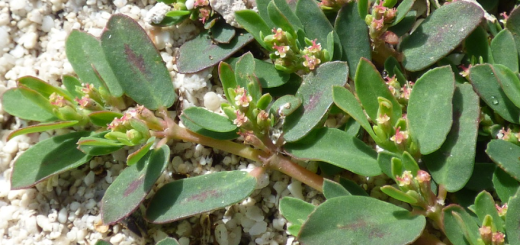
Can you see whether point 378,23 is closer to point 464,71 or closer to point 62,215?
point 464,71

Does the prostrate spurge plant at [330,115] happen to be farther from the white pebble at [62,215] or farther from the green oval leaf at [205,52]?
the white pebble at [62,215]

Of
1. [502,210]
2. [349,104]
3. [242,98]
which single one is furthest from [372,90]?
[502,210]

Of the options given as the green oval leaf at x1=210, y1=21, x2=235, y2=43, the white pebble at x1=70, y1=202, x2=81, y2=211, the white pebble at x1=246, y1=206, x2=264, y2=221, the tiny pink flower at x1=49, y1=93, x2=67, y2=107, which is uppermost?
the green oval leaf at x1=210, y1=21, x2=235, y2=43

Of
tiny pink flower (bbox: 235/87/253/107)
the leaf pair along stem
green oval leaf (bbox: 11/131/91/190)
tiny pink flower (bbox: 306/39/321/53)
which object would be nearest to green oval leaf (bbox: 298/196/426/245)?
the leaf pair along stem

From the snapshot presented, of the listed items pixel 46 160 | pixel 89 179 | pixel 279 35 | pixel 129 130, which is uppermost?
pixel 279 35

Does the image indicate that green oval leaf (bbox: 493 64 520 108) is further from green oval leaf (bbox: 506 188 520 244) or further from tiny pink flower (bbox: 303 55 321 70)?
tiny pink flower (bbox: 303 55 321 70)
